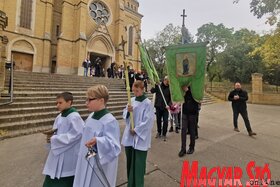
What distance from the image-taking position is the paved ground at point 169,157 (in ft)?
9.84

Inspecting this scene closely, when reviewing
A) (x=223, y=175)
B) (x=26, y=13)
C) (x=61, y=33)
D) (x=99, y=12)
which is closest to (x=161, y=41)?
(x=99, y=12)

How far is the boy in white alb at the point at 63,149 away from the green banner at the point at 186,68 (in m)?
2.30

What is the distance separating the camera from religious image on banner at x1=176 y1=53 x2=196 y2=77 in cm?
352

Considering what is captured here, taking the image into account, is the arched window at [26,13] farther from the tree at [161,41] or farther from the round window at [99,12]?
the tree at [161,41]

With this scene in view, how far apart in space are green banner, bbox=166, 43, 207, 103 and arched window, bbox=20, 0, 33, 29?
818 inches

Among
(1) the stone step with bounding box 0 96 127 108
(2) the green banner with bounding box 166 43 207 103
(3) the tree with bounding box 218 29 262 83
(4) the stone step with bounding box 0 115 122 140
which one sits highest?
(3) the tree with bounding box 218 29 262 83

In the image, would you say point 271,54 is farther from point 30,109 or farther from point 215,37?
point 215,37

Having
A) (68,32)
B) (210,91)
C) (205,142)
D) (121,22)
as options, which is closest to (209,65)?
(210,91)

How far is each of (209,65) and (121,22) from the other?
19.4 meters

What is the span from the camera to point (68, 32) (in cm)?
2109

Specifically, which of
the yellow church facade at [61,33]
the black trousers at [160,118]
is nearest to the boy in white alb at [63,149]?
the black trousers at [160,118]

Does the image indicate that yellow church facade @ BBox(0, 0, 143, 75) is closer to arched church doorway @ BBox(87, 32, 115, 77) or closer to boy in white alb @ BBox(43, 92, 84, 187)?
arched church doorway @ BBox(87, 32, 115, 77)

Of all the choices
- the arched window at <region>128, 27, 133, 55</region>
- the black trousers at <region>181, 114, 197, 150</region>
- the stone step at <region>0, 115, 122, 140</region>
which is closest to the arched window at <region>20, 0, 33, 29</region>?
the arched window at <region>128, 27, 133, 55</region>

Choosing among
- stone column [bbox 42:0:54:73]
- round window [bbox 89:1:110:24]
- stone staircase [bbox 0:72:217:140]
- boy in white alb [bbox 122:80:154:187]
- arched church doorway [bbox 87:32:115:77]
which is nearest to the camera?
boy in white alb [bbox 122:80:154:187]
